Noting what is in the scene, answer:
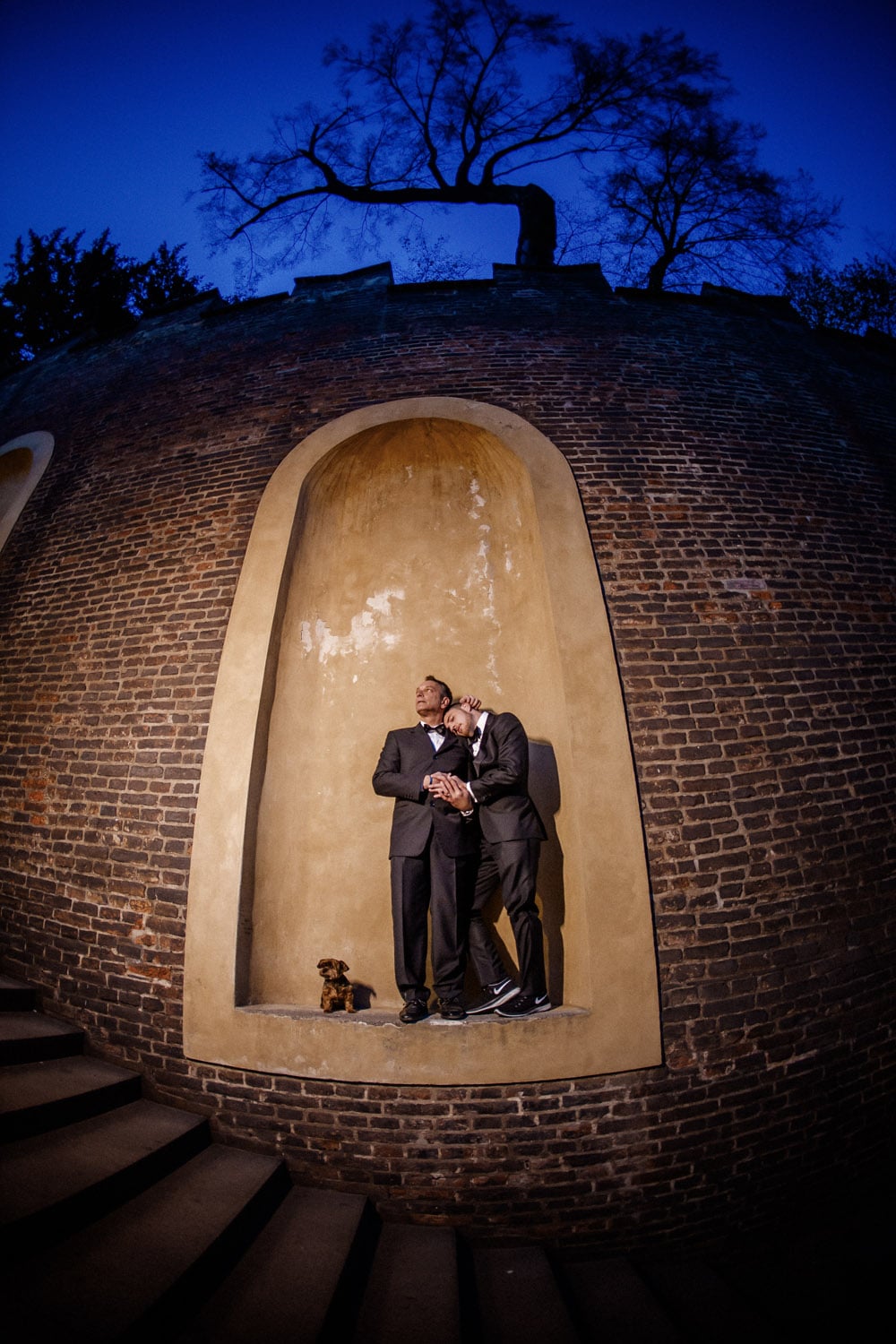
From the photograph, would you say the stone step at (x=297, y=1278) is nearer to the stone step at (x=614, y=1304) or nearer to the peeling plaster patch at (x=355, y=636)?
the stone step at (x=614, y=1304)

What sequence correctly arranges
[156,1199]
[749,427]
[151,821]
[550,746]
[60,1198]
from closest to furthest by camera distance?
[60,1198]
[156,1199]
[151,821]
[550,746]
[749,427]

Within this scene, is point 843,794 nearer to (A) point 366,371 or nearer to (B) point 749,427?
(B) point 749,427

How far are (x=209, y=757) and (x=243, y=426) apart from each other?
3150mm

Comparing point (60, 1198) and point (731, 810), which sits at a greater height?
point (731, 810)

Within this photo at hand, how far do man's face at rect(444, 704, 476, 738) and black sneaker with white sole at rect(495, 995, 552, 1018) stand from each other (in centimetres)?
159

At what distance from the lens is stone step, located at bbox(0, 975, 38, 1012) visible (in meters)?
3.42

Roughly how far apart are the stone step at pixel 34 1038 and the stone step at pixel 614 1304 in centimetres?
307

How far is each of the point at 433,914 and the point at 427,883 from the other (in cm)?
19

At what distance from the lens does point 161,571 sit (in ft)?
13.9

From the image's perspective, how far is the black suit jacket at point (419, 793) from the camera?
10.7 ft

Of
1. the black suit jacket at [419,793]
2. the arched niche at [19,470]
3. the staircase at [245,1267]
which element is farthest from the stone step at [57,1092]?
the arched niche at [19,470]

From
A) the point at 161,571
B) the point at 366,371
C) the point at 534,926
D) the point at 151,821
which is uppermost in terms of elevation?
the point at 366,371

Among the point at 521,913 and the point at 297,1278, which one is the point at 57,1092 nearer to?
the point at 297,1278

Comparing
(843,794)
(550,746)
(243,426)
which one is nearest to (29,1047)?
(550,746)
